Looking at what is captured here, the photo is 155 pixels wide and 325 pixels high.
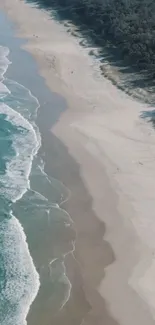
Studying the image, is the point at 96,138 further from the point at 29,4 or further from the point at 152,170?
the point at 29,4

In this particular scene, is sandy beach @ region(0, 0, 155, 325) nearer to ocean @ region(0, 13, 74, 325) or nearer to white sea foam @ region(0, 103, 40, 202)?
ocean @ region(0, 13, 74, 325)

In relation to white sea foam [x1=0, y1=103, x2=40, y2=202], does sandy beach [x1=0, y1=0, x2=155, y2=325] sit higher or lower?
higher

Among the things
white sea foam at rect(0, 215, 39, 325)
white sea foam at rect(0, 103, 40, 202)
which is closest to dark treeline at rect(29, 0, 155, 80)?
white sea foam at rect(0, 103, 40, 202)

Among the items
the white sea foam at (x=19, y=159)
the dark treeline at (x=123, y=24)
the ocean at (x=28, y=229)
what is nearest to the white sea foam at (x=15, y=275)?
the ocean at (x=28, y=229)

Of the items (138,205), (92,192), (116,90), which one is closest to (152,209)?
(138,205)

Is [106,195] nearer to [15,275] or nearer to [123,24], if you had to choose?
[15,275]

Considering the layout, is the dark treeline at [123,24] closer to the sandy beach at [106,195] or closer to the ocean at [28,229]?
the sandy beach at [106,195]

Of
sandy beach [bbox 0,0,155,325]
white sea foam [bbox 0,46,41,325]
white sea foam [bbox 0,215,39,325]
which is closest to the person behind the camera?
white sea foam [bbox 0,215,39,325]
